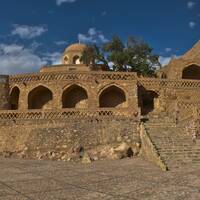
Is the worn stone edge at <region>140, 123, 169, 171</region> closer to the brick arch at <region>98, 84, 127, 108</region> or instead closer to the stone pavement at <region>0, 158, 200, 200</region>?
the stone pavement at <region>0, 158, 200, 200</region>

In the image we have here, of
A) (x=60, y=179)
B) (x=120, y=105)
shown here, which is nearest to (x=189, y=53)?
(x=120, y=105)

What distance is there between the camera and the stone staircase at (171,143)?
15188 millimetres

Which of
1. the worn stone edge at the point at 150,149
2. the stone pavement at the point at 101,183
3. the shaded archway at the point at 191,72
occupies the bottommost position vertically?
the stone pavement at the point at 101,183

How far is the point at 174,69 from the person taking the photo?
29453 millimetres

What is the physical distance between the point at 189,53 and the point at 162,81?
387 inches

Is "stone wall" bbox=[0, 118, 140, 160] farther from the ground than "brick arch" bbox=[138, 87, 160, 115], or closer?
closer

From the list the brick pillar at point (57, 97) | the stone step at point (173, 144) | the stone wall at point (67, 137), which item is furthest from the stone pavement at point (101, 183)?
the brick pillar at point (57, 97)

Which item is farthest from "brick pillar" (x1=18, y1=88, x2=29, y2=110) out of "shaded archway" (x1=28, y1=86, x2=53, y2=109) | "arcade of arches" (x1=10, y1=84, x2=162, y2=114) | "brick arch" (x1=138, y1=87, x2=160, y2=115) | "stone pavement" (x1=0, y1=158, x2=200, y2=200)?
"stone pavement" (x1=0, y1=158, x2=200, y2=200)

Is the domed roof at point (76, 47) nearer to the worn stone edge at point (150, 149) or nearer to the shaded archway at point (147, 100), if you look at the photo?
the shaded archway at point (147, 100)

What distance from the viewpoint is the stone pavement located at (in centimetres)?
920

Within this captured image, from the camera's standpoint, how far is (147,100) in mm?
29969

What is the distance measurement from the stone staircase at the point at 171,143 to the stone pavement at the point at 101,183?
979 millimetres

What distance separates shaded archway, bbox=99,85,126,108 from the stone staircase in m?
7.76

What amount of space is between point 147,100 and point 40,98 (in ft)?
30.4
